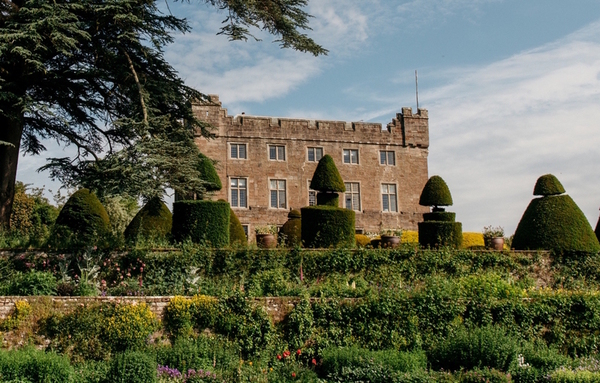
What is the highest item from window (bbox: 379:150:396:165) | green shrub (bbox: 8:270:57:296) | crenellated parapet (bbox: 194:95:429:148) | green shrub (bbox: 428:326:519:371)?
crenellated parapet (bbox: 194:95:429:148)

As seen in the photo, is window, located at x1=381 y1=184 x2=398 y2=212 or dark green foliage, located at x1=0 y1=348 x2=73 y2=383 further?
window, located at x1=381 y1=184 x2=398 y2=212

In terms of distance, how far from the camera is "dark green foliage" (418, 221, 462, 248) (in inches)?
794

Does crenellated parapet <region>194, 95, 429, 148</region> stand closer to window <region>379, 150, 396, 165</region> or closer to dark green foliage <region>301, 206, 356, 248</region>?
window <region>379, 150, 396, 165</region>

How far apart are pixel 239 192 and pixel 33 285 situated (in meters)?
17.1

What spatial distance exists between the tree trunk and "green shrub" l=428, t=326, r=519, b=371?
1213cm

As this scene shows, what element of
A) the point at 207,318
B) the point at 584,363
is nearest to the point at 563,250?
the point at 584,363

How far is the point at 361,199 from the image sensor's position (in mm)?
31562

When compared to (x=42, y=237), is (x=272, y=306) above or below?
below

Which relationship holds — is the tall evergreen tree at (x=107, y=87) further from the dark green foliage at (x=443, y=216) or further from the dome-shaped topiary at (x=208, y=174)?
the dark green foliage at (x=443, y=216)

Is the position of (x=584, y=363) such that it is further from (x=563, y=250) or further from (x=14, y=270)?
(x=14, y=270)

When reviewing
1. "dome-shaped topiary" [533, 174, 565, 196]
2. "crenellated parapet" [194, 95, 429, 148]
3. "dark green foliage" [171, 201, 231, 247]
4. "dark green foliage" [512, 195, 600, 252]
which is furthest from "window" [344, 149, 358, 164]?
"dark green foliage" [171, 201, 231, 247]

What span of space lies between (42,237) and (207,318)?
21.3 feet

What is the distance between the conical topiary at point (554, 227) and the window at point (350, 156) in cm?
1271

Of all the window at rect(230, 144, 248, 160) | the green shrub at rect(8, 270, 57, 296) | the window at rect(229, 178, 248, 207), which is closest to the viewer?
the green shrub at rect(8, 270, 57, 296)
